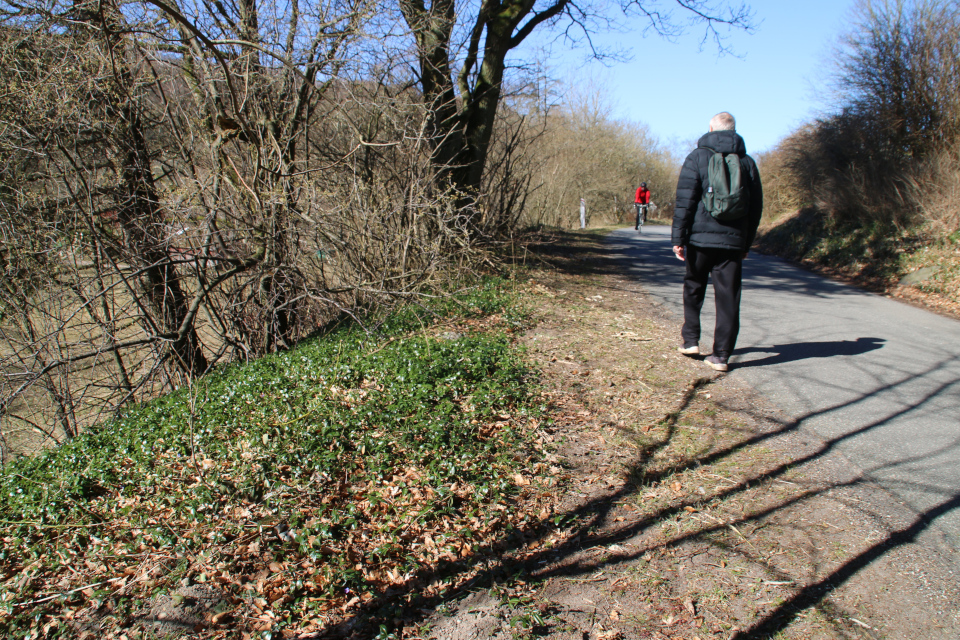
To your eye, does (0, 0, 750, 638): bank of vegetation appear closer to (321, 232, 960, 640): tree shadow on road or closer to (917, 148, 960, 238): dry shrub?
(321, 232, 960, 640): tree shadow on road

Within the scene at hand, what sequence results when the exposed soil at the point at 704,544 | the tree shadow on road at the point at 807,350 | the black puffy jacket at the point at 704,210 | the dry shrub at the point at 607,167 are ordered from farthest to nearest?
1. the dry shrub at the point at 607,167
2. the tree shadow on road at the point at 807,350
3. the black puffy jacket at the point at 704,210
4. the exposed soil at the point at 704,544

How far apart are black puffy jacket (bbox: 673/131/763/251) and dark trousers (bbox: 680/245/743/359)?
121 mm

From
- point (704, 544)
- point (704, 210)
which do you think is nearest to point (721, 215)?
point (704, 210)

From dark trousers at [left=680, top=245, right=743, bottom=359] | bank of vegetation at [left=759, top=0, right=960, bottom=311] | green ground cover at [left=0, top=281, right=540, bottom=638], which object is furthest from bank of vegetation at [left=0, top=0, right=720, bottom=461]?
bank of vegetation at [left=759, top=0, right=960, bottom=311]

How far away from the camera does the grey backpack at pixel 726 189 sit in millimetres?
4906

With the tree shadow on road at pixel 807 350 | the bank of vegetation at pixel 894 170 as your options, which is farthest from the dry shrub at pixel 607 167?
the tree shadow on road at pixel 807 350

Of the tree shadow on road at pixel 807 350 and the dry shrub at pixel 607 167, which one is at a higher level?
the dry shrub at pixel 607 167

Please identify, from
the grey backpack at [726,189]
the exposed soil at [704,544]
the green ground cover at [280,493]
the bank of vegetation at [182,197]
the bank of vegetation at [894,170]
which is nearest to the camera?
the exposed soil at [704,544]

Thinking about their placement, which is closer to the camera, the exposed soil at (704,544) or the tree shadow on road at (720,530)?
the exposed soil at (704,544)

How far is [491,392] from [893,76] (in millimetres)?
14798

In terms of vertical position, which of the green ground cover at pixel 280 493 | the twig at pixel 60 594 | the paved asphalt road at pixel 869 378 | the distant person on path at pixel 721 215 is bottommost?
the twig at pixel 60 594

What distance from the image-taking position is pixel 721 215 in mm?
4980

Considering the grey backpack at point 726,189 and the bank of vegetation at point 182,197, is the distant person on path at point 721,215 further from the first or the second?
the bank of vegetation at point 182,197

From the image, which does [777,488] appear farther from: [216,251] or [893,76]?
[893,76]
